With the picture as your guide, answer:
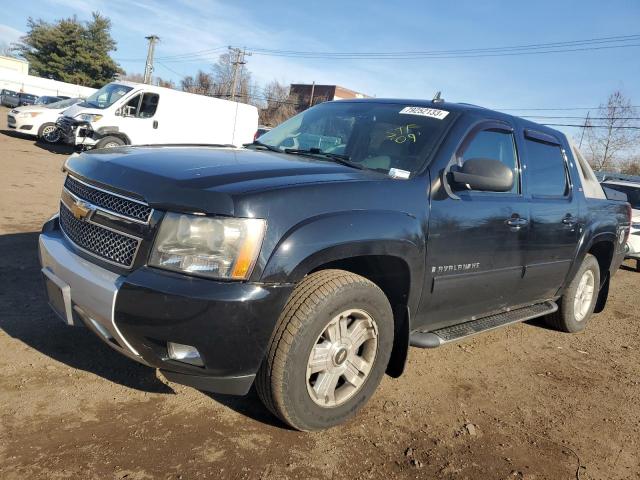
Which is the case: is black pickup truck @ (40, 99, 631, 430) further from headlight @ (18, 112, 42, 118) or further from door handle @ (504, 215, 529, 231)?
headlight @ (18, 112, 42, 118)

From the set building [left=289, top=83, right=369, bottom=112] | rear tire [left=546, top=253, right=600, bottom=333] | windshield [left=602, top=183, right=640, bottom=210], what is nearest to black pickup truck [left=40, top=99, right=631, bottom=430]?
rear tire [left=546, top=253, right=600, bottom=333]

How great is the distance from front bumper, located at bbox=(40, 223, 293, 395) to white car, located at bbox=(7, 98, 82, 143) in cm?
1651

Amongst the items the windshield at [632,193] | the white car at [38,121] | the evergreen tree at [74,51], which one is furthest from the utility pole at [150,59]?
the windshield at [632,193]

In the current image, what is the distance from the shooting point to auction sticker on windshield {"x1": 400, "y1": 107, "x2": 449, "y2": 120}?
349 cm

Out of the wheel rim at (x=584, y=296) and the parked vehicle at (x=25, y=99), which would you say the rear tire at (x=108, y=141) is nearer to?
the wheel rim at (x=584, y=296)

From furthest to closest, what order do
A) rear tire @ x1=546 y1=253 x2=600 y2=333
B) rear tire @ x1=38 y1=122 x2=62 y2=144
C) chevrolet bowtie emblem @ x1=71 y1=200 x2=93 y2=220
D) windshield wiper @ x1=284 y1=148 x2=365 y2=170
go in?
rear tire @ x1=38 y1=122 x2=62 y2=144 < rear tire @ x1=546 y1=253 x2=600 y2=333 < windshield wiper @ x1=284 y1=148 x2=365 y2=170 < chevrolet bowtie emblem @ x1=71 y1=200 x2=93 y2=220

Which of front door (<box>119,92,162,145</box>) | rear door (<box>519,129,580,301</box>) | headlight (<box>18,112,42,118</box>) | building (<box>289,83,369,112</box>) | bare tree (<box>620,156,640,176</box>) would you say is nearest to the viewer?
rear door (<box>519,129,580,301</box>)

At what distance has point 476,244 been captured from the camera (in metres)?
3.35

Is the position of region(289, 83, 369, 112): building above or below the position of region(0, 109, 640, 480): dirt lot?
above

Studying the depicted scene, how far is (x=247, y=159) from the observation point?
302 cm

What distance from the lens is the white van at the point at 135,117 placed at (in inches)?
556

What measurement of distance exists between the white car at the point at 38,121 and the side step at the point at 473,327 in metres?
16.4

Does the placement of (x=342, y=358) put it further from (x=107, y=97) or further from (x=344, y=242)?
(x=107, y=97)

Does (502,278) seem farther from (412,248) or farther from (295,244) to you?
(295,244)
